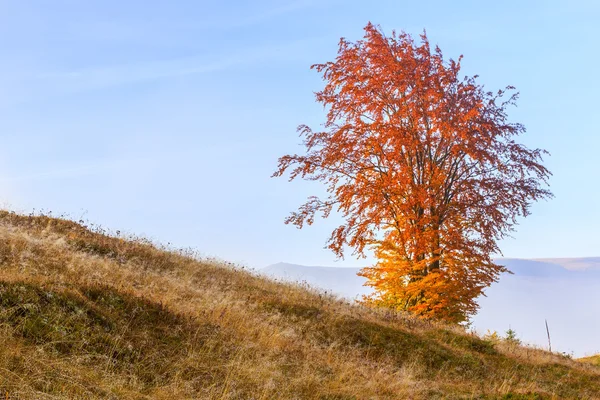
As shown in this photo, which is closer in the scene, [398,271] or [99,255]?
[99,255]

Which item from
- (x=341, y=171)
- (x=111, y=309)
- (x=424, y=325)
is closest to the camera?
(x=111, y=309)

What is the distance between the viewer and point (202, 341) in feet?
29.1

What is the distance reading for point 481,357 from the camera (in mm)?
14023

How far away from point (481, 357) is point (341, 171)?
9188 mm

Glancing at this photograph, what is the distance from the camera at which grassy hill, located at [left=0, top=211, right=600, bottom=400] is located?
6754 mm

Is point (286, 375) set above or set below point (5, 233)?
below

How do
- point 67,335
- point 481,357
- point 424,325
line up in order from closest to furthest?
point 67,335 → point 481,357 → point 424,325

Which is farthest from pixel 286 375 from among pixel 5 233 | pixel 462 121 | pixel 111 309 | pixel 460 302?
pixel 462 121

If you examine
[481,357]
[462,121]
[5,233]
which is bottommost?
[481,357]

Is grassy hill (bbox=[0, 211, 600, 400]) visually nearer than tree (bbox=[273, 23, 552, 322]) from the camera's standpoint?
Yes

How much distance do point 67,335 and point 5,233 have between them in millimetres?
8523

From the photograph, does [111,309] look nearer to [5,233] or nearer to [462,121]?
[5,233]

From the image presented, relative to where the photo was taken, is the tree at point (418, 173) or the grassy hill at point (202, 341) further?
the tree at point (418, 173)

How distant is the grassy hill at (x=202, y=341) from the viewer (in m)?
6.75
